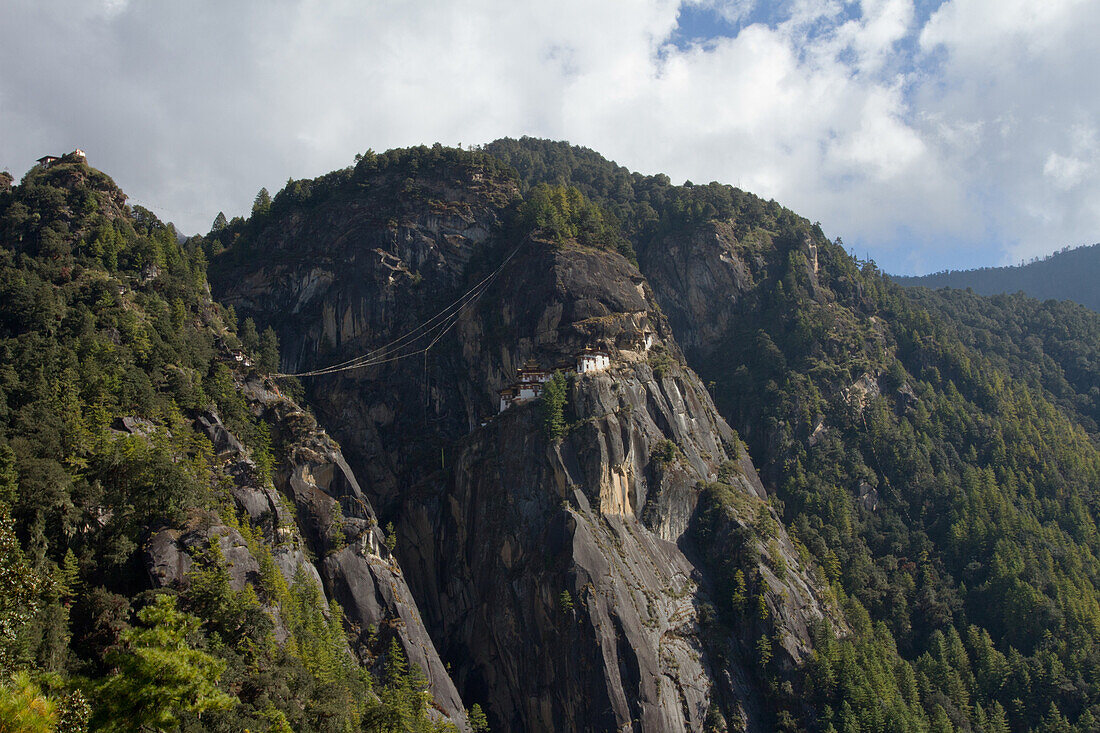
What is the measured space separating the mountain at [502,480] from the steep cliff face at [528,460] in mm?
352

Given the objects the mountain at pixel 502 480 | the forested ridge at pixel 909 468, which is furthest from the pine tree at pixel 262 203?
the forested ridge at pixel 909 468

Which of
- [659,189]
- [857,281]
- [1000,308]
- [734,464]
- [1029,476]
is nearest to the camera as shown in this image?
[734,464]

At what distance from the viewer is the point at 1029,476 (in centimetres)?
10931

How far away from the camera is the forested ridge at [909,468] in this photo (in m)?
81.5

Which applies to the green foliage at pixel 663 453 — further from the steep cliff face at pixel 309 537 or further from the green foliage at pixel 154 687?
the green foliage at pixel 154 687

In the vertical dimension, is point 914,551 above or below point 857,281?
below

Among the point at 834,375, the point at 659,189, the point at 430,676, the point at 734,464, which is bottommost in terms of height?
the point at 430,676

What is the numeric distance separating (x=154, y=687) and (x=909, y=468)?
9090 centimetres

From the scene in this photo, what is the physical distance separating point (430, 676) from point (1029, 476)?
254 feet

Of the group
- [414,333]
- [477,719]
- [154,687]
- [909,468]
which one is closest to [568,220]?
[414,333]

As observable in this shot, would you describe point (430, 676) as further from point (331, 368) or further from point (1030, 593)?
point (1030, 593)

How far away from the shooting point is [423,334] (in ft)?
357

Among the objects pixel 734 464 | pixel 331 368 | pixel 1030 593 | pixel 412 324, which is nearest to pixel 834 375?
pixel 734 464

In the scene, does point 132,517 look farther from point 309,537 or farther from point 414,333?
point 414,333
